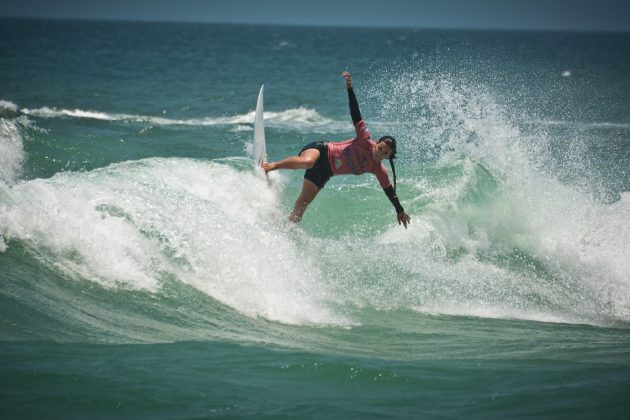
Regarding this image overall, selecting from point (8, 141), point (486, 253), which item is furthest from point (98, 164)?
point (486, 253)

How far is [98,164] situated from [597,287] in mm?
8284

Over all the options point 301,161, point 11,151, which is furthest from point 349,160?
point 11,151

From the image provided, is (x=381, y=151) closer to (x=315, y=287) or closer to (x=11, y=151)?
(x=315, y=287)

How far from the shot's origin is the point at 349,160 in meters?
7.91

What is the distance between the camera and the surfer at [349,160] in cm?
757

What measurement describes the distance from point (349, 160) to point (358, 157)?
12 cm

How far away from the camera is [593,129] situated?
66.2 ft

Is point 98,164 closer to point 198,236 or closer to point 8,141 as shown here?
point 8,141

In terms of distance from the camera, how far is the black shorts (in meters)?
8.06

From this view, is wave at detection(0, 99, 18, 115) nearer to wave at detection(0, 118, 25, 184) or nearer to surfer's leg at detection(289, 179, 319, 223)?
wave at detection(0, 118, 25, 184)

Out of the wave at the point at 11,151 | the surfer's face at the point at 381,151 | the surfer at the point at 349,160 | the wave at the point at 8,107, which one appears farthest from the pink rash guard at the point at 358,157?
the wave at the point at 8,107

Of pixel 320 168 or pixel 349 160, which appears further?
pixel 320 168

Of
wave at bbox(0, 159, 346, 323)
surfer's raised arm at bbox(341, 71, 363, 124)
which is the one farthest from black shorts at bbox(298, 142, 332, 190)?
wave at bbox(0, 159, 346, 323)

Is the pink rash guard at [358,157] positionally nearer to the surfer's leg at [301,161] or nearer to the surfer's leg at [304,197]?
the surfer's leg at [301,161]
